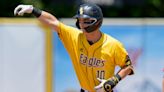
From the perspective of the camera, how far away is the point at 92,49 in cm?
933

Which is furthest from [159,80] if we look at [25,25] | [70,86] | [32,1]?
[32,1]

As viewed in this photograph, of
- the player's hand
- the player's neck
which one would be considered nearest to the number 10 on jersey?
the player's neck

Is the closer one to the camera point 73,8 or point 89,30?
point 89,30

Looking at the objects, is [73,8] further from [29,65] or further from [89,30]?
→ [89,30]

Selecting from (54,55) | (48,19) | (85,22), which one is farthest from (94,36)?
(54,55)

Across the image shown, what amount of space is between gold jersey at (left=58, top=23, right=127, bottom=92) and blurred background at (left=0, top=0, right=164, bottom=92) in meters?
3.70

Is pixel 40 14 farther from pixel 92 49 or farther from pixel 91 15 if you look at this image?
pixel 92 49

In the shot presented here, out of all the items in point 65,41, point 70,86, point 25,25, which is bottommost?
point 70,86

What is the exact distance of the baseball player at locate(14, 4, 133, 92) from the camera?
9.13m

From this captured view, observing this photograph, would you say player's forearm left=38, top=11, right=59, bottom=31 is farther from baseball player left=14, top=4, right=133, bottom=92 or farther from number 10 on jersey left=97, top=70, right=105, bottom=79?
number 10 on jersey left=97, top=70, right=105, bottom=79

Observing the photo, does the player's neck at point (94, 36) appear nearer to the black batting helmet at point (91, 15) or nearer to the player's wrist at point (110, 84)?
the black batting helmet at point (91, 15)

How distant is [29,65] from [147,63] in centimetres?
182

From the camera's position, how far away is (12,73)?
1333 centimetres

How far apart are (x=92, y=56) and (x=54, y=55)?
4091mm
